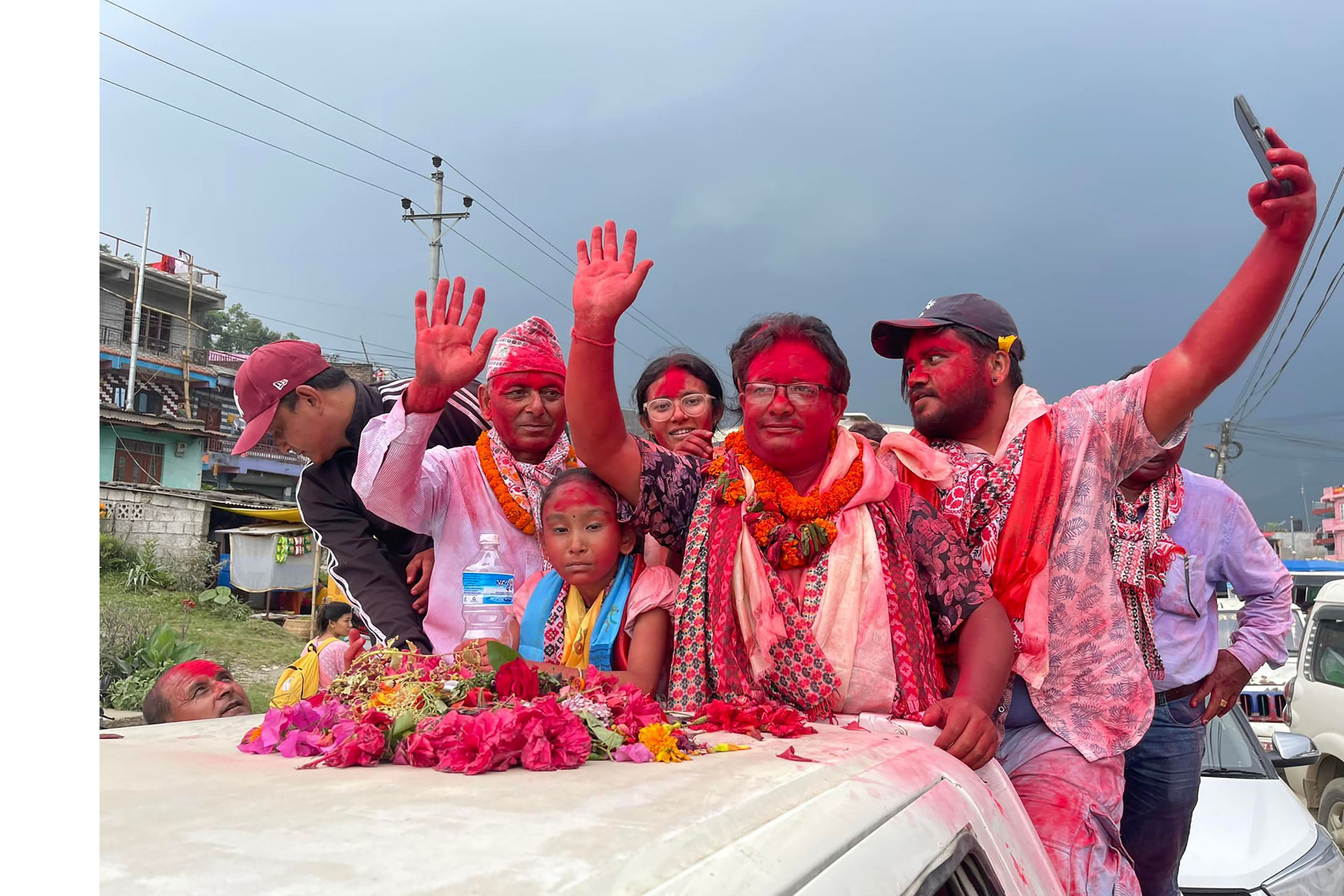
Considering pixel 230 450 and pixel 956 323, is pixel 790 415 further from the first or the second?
pixel 230 450

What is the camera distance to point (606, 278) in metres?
2.53

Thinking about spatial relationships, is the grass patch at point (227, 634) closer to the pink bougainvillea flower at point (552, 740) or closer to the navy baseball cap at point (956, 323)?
the navy baseball cap at point (956, 323)

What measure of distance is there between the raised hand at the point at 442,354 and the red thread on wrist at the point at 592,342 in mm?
515

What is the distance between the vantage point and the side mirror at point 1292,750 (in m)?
5.28

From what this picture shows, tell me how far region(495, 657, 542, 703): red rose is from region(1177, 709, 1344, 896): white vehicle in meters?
3.83

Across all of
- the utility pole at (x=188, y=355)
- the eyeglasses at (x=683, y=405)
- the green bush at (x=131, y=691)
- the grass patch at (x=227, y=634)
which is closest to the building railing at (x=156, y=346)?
the utility pole at (x=188, y=355)

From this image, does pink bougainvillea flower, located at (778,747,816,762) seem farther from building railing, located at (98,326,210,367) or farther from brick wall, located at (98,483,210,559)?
building railing, located at (98,326,210,367)

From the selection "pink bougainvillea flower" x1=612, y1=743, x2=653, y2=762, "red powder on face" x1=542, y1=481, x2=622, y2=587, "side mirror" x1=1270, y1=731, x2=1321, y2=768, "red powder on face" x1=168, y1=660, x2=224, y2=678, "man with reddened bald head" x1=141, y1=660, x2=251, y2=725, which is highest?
"red powder on face" x1=542, y1=481, x2=622, y2=587

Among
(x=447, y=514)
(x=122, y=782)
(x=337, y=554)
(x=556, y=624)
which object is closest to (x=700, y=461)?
(x=556, y=624)

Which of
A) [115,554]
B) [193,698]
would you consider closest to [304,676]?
[193,698]

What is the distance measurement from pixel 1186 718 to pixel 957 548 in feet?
6.46

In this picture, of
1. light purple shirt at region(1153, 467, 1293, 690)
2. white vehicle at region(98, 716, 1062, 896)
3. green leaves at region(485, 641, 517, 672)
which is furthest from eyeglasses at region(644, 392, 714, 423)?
white vehicle at region(98, 716, 1062, 896)

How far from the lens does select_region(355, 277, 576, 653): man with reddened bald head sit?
9.70 feet

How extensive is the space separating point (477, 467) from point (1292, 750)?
4.99m
